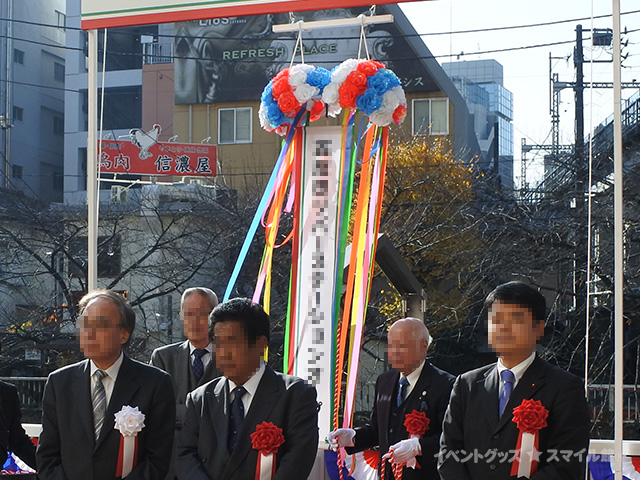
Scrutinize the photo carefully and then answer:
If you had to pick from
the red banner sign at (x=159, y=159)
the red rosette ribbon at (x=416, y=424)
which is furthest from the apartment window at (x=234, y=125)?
the red rosette ribbon at (x=416, y=424)

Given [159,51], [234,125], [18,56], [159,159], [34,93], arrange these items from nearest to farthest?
[159,159] → [234,125] → [159,51] → [18,56] → [34,93]

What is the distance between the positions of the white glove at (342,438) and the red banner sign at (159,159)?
17.7m

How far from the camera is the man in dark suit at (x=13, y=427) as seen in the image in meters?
3.84

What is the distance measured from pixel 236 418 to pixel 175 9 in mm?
2234

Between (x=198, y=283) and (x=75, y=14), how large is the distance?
14.4 m

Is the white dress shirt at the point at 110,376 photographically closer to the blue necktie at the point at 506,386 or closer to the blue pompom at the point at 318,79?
the blue necktie at the point at 506,386

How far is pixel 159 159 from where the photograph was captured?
72.3 feet

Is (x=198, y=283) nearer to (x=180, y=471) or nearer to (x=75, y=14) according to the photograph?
(x=75, y=14)

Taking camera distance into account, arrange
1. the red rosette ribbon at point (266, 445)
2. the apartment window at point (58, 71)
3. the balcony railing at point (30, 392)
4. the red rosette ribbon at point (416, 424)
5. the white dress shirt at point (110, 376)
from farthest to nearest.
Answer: the apartment window at point (58, 71)
the balcony railing at point (30, 392)
the red rosette ribbon at point (416, 424)
the white dress shirt at point (110, 376)
the red rosette ribbon at point (266, 445)

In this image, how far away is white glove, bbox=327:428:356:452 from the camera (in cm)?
370

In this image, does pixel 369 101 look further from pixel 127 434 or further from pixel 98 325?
pixel 127 434

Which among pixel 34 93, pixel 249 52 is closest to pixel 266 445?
pixel 249 52

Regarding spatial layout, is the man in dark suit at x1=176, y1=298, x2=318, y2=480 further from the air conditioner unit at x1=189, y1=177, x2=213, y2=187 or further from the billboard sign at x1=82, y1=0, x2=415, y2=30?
the air conditioner unit at x1=189, y1=177, x2=213, y2=187

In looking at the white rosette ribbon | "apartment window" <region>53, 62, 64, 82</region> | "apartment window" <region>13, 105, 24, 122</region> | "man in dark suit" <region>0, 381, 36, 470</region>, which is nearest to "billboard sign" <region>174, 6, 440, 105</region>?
"apartment window" <region>13, 105, 24, 122</region>
